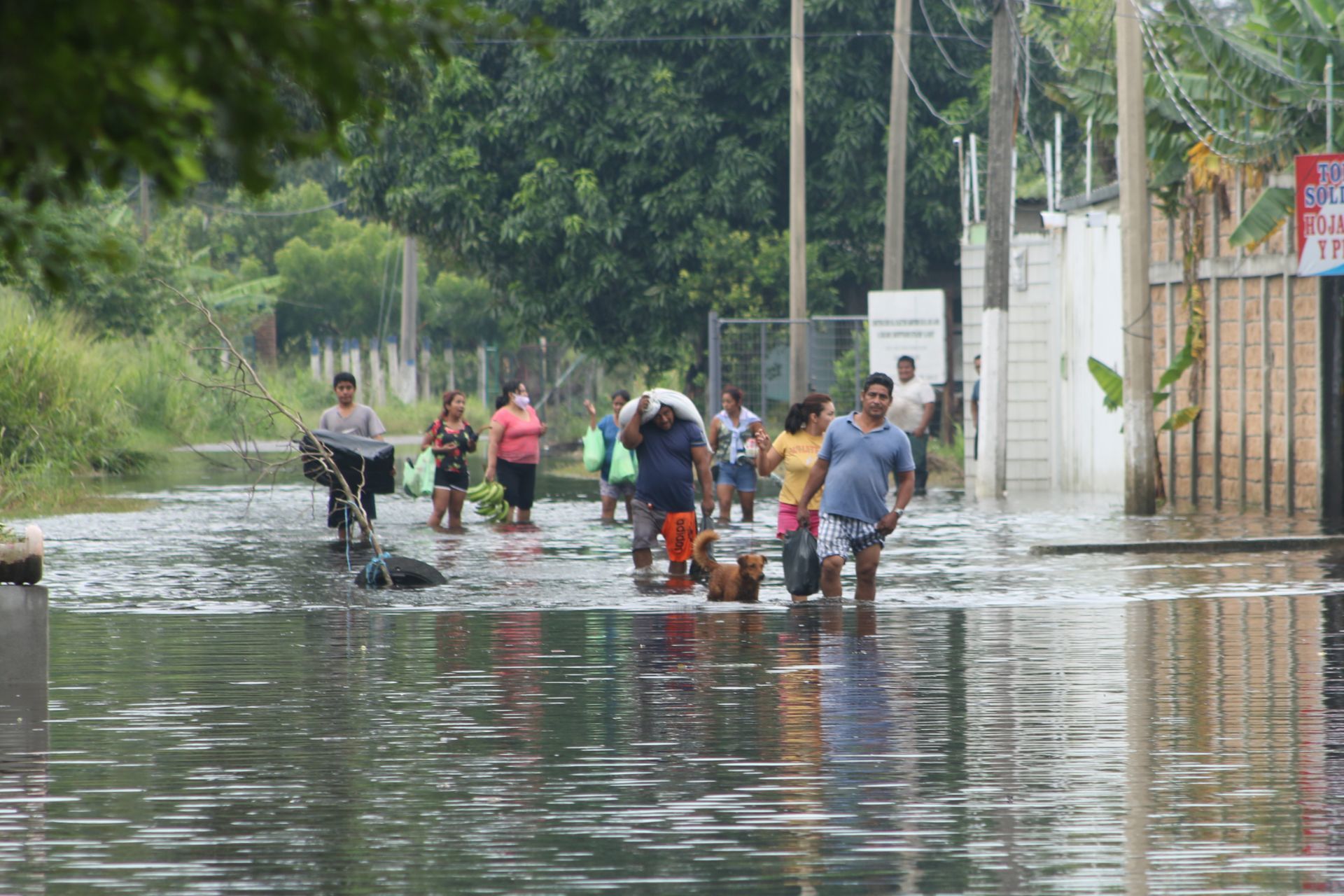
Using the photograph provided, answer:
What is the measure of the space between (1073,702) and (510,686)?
9.11 ft

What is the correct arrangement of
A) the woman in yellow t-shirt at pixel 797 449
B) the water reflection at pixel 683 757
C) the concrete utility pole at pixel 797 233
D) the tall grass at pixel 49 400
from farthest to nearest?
the concrete utility pole at pixel 797 233, the tall grass at pixel 49 400, the woman in yellow t-shirt at pixel 797 449, the water reflection at pixel 683 757

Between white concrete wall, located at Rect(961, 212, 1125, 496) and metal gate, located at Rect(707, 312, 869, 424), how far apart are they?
2.62 m

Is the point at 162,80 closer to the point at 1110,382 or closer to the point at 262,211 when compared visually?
the point at 1110,382

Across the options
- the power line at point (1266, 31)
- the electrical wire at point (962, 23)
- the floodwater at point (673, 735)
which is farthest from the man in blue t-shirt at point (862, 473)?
the electrical wire at point (962, 23)

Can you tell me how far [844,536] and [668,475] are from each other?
262 centimetres

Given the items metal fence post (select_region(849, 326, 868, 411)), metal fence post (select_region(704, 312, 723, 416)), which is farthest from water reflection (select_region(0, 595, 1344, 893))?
metal fence post (select_region(849, 326, 868, 411))

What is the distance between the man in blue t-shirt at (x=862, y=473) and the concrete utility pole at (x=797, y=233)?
55.4 ft

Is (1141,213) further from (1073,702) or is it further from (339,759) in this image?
(339,759)

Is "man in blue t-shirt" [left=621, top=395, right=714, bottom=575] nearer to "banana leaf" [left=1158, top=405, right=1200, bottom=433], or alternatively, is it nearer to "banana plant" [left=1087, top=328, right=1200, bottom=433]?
"banana plant" [left=1087, top=328, right=1200, bottom=433]

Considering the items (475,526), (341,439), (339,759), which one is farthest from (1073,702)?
(475,526)

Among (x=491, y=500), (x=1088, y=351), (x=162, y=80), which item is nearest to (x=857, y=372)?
(x=1088, y=351)

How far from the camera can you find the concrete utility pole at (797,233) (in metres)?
31.0

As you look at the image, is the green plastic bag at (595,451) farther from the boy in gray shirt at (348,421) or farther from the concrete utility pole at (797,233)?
the concrete utility pole at (797,233)

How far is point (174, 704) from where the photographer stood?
10.0 metres
